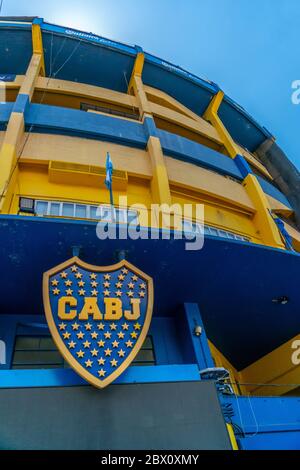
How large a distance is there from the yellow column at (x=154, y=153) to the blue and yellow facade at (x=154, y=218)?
6cm

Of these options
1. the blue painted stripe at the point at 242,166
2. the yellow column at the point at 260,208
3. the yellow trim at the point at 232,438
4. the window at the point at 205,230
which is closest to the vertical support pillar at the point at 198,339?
the yellow trim at the point at 232,438

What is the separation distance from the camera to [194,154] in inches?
533

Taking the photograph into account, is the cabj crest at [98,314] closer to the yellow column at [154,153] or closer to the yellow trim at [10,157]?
the yellow trim at [10,157]

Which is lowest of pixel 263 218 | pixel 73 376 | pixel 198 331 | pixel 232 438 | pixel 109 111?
pixel 232 438

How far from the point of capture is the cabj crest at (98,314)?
5.54 metres

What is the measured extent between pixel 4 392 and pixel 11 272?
2.62 metres

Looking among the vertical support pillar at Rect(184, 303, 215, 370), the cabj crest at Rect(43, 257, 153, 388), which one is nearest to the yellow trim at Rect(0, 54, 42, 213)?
the cabj crest at Rect(43, 257, 153, 388)

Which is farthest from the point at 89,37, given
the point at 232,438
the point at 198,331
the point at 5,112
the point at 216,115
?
the point at 232,438

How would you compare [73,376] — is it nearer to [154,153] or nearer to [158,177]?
[158,177]

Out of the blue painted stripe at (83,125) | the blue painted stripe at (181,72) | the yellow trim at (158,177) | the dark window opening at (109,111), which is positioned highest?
the blue painted stripe at (181,72)

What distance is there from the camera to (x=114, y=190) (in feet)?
36.4

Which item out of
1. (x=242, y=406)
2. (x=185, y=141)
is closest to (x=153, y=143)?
(x=185, y=141)

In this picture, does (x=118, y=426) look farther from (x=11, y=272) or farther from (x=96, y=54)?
(x=96, y=54)

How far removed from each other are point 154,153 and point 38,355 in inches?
301
